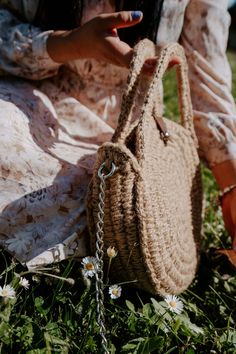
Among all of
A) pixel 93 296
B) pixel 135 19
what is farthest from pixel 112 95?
pixel 93 296

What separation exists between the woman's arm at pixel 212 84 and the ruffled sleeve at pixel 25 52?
1.37 ft

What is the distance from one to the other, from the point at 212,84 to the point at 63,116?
0.44 metres

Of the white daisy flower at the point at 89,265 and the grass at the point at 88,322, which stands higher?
the white daisy flower at the point at 89,265

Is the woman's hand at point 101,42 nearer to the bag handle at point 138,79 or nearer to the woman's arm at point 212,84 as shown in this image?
the bag handle at point 138,79

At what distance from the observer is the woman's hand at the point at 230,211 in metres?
1.47

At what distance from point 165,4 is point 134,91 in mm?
363

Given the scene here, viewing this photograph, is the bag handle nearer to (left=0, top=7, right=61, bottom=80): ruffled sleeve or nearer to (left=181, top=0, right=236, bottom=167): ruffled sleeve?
(left=181, top=0, right=236, bottom=167): ruffled sleeve

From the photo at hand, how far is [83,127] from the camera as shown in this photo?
151cm

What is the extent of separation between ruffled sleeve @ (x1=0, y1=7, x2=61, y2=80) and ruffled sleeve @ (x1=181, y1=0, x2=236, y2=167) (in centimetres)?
42

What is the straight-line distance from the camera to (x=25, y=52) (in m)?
1.46

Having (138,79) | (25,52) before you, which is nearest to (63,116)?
(25,52)

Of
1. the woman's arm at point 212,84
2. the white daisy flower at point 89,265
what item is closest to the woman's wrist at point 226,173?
the woman's arm at point 212,84

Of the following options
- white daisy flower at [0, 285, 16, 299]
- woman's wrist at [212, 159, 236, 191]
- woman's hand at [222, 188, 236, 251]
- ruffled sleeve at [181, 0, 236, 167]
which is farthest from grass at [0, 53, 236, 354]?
ruffled sleeve at [181, 0, 236, 167]

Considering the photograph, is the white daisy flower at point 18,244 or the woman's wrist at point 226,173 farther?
the woman's wrist at point 226,173
